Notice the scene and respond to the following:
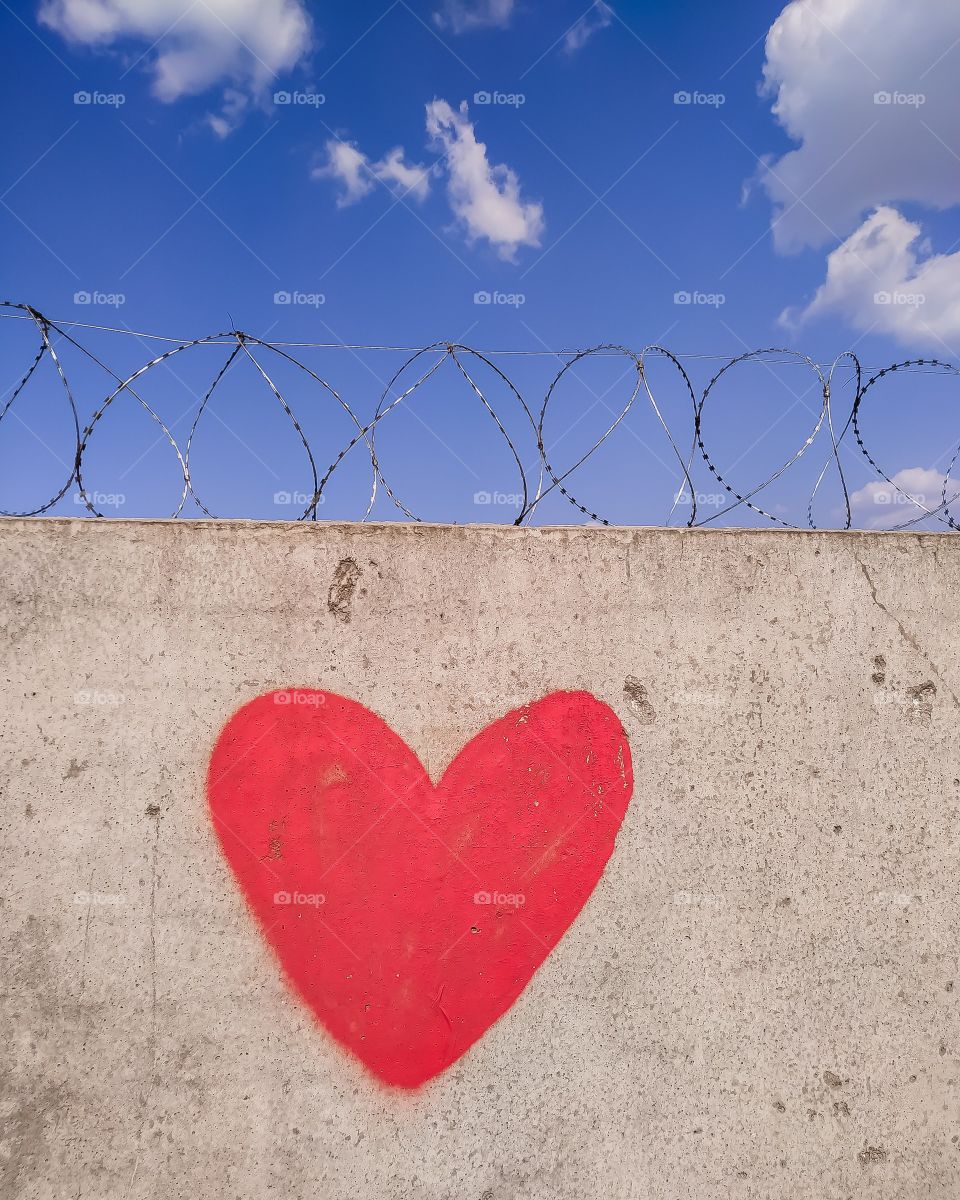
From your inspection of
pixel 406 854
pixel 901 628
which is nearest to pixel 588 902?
pixel 406 854

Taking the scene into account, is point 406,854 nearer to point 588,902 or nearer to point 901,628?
point 588,902

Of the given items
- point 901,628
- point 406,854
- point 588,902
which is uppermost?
point 901,628

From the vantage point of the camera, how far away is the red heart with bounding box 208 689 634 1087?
8.60 feet

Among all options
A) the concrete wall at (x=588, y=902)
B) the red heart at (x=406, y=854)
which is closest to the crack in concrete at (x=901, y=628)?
the concrete wall at (x=588, y=902)

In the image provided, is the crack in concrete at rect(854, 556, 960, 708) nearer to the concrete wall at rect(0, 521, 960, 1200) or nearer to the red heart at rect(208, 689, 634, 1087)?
the concrete wall at rect(0, 521, 960, 1200)

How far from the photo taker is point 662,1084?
2684mm

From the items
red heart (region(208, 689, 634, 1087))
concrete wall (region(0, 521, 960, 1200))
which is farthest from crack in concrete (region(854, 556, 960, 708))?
red heart (region(208, 689, 634, 1087))

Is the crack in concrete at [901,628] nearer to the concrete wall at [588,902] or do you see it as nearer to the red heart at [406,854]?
the concrete wall at [588,902]

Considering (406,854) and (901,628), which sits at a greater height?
(901,628)

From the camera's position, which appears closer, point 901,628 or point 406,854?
point 406,854

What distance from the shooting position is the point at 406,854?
106 inches

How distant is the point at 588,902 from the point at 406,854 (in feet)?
2.43

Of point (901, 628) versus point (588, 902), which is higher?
point (901, 628)

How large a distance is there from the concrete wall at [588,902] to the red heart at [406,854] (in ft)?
0.29
